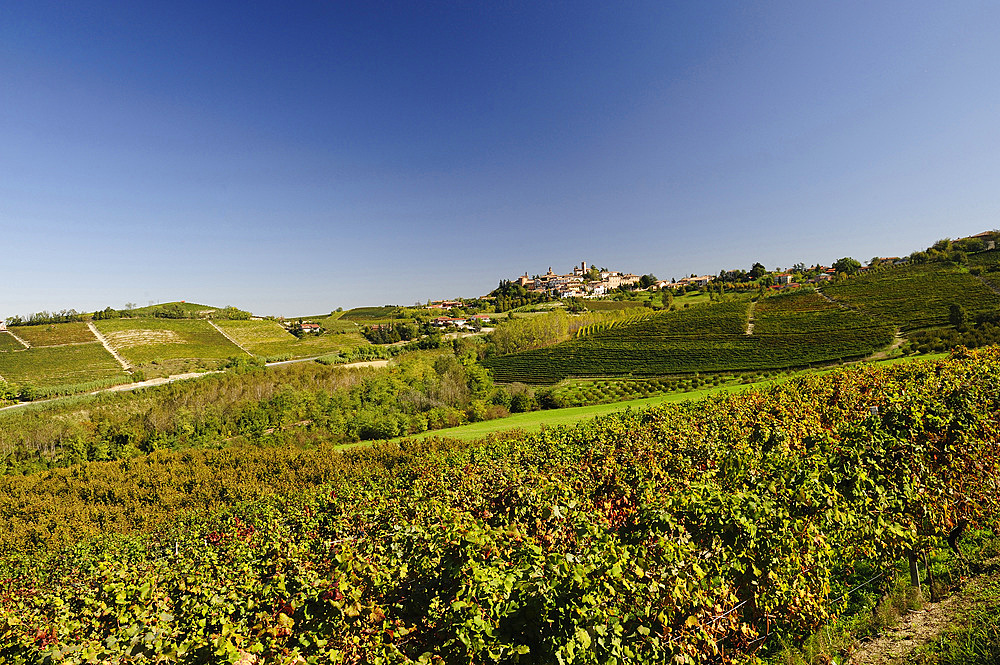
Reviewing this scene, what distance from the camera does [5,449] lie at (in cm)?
3033

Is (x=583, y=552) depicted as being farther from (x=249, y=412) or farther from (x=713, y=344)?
(x=713, y=344)

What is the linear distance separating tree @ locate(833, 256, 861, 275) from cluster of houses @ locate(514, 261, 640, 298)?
53.7 metres

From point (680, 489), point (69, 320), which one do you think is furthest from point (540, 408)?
point (69, 320)

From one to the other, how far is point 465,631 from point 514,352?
66339mm

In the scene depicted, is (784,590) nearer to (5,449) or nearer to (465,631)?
(465,631)

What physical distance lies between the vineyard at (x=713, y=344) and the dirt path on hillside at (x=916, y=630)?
38928mm

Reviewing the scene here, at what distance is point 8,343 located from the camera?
6950cm

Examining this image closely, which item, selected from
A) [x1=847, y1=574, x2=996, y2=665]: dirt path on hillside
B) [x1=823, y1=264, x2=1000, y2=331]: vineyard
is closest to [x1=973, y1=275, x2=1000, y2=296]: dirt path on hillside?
[x1=823, y1=264, x2=1000, y2=331]: vineyard

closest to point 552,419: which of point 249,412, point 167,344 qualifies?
point 249,412

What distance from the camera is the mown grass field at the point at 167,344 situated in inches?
2689

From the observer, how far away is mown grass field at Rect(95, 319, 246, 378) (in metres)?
68.3

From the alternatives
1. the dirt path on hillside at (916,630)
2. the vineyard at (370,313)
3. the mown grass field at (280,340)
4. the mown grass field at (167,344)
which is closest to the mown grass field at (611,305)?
the mown grass field at (280,340)

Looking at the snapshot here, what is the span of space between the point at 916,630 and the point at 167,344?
9844cm

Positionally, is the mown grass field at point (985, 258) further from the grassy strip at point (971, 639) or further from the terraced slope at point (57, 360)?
the terraced slope at point (57, 360)
